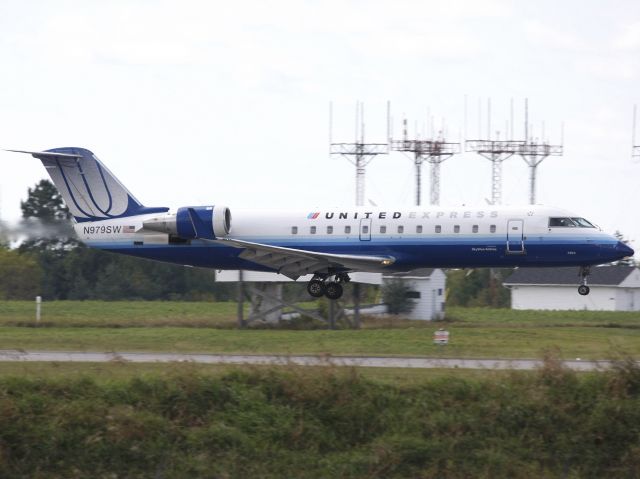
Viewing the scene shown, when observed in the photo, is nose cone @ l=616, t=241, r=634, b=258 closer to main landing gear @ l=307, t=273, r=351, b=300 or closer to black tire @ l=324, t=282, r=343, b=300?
main landing gear @ l=307, t=273, r=351, b=300

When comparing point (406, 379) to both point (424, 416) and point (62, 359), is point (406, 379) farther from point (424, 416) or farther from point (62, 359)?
point (62, 359)

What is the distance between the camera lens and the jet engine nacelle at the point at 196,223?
3753 centimetres

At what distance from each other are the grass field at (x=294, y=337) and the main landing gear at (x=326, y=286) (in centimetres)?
139

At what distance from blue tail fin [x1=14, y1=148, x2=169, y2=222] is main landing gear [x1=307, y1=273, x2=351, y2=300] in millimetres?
6476

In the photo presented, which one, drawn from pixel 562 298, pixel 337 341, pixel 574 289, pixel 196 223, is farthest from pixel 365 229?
pixel 562 298

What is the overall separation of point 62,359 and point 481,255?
595 inches

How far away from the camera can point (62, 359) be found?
2744 centimetres

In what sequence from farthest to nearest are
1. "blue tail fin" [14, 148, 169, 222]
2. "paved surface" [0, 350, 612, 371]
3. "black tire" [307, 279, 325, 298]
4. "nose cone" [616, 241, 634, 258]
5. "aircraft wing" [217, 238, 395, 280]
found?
"blue tail fin" [14, 148, 169, 222] → "black tire" [307, 279, 325, 298] → "aircraft wing" [217, 238, 395, 280] → "nose cone" [616, 241, 634, 258] → "paved surface" [0, 350, 612, 371]

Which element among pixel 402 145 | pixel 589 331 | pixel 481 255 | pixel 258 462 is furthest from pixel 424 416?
pixel 402 145

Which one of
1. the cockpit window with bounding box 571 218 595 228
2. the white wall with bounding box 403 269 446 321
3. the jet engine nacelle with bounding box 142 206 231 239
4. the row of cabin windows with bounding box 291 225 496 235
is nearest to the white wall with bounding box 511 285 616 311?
the white wall with bounding box 403 269 446 321

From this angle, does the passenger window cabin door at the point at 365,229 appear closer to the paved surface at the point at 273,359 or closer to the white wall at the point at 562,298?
the paved surface at the point at 273,359

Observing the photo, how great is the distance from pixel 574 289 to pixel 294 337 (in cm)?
4472

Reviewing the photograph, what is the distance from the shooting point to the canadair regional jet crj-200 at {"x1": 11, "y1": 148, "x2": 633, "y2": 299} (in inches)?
1399

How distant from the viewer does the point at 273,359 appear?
2666 cm
